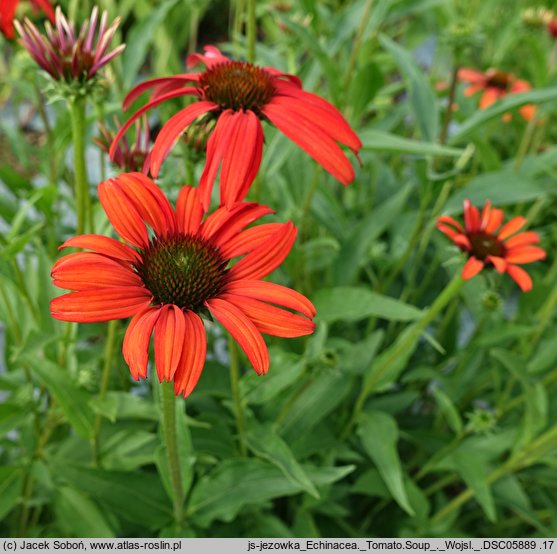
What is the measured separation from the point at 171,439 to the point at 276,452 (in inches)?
7.5

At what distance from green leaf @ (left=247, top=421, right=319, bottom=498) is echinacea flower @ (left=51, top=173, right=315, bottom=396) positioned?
247 millimetres

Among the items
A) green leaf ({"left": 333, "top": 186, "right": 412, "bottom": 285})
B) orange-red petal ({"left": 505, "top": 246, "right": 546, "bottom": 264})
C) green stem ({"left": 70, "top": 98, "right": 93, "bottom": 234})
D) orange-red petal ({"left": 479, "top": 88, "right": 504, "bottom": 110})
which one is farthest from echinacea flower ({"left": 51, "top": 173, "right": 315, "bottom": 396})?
orange-red petal ({"left": 479, "top": 88, "right": 504, "bottom": 110})

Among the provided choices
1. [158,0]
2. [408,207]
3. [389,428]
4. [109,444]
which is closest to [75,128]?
[109,444]

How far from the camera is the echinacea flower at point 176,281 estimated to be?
394 millimetres

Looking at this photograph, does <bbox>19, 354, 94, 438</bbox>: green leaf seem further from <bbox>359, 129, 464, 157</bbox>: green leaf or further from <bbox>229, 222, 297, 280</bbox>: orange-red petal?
<bbox>359, 129, 464, 157</bbox>: green leaf

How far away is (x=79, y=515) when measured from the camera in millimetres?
752

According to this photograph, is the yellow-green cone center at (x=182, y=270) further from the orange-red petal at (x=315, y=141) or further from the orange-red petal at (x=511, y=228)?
the orange-red petal at (x=511, y=228)

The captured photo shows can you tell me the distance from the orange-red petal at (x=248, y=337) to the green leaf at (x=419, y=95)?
1.97 ft

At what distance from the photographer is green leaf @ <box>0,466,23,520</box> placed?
718mm

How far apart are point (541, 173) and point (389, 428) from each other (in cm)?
61

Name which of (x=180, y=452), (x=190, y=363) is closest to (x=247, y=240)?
(x=190, y=363)

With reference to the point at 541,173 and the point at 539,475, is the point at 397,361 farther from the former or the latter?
the point at 541,173

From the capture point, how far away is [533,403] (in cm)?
78

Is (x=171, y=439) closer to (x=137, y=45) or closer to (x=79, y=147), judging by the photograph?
(x=79, y=147)
